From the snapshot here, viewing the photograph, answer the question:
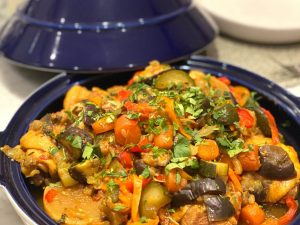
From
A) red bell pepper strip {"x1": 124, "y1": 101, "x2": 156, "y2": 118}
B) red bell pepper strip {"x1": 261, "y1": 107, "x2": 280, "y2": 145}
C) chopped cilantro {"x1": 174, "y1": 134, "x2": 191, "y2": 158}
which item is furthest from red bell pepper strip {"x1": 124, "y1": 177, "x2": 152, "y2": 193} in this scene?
red bell pepper strip {"x1": 261, "y1": 107, "x2": 280, "y2": 145}

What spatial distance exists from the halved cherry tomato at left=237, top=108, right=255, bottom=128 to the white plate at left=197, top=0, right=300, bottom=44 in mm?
1085

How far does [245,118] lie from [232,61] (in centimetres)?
103

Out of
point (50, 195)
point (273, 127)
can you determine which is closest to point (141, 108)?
point (50, 195)

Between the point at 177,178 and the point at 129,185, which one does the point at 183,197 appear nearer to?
the point at 177,178

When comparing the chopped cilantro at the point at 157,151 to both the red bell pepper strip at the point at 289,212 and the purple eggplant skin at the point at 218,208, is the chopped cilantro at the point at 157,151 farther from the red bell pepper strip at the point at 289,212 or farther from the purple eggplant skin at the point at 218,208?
the red bell pepper strip at the point at 289,212

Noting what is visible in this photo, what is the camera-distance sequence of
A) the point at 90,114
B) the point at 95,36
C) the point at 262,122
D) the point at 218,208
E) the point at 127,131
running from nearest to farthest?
1. the point at 218,208
2. the point at 127,131
3. the point at 90,114
4. the point at 262,122
5. the point at 95,36

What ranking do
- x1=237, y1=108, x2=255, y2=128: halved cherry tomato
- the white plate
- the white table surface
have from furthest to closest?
1. the white plate
2. the white table surface
3. x1=237, y1=108, x2=255, y2=128: halved cherry tomato

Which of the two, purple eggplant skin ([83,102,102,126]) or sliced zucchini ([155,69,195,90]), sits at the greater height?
purple eggplant skin ([83,102,102,126])

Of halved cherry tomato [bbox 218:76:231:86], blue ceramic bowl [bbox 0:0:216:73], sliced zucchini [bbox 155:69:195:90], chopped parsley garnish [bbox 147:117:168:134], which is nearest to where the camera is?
chopped parsley garnish [bbox 147:117:168:134]

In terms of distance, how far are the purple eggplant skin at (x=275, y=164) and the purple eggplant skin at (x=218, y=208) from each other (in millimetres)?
209

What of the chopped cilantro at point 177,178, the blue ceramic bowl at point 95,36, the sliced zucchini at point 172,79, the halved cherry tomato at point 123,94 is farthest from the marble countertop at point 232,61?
the chopped cilantro at point 177,178

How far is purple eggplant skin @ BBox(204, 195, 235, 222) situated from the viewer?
48.8 inches

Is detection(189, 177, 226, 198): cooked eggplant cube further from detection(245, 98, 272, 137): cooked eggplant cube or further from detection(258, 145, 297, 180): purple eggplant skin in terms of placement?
detection(245, 98, 272, 137): cooked eggplant cube

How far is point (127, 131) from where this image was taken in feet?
4.44
